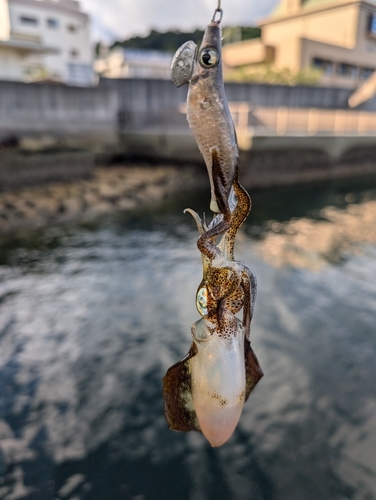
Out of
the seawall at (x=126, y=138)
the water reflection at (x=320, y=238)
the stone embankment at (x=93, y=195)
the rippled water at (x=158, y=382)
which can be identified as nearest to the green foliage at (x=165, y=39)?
the seawall at (x=126, y=138)

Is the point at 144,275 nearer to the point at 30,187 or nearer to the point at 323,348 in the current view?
the point at 323,348

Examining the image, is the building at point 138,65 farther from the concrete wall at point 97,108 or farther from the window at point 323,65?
the concrete wall at point 97,108

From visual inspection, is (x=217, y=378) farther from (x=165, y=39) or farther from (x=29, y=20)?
(x=165, y=39)

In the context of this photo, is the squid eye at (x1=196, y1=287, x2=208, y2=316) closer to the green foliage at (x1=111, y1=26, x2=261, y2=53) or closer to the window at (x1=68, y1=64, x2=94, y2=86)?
the window at (x1=68, y1=64, x2=94, y2=86)

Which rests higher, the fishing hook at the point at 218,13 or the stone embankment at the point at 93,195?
the fishing hook at the point at 218,13

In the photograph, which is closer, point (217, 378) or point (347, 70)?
point (217, 378)

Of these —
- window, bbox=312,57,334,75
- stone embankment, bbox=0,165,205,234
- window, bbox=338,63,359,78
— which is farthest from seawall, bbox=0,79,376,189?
window, bbox=338,63,359,78

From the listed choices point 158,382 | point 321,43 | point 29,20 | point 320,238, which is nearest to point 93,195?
point 320,238
